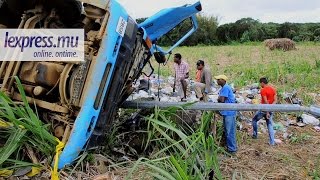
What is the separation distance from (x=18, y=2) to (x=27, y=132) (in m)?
1.67

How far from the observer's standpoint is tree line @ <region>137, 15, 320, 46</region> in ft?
114

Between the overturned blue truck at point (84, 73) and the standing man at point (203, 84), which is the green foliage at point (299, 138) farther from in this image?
the overturned blue truck at point (84, 73)

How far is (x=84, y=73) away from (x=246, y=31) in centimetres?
3240

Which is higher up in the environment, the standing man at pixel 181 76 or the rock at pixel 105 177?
the standing man at pixel 181 76

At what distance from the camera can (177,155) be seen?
3791mm

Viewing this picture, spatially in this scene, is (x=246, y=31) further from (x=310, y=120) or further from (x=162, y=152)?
(x=162, y=152)

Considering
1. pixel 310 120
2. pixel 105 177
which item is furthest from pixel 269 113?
pixel 105 177

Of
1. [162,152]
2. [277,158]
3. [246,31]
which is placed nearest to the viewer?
[162,152]

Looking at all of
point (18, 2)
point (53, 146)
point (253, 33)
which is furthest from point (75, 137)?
point (253, 33)

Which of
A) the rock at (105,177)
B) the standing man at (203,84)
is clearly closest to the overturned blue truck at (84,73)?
the rock at (105,177)

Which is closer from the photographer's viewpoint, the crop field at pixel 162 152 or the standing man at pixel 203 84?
the crop field at pixel 162 152

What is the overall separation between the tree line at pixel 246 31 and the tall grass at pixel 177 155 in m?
29.3

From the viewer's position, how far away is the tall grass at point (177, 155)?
3.42 meters

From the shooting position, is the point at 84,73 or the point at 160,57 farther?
the point at 160,57
